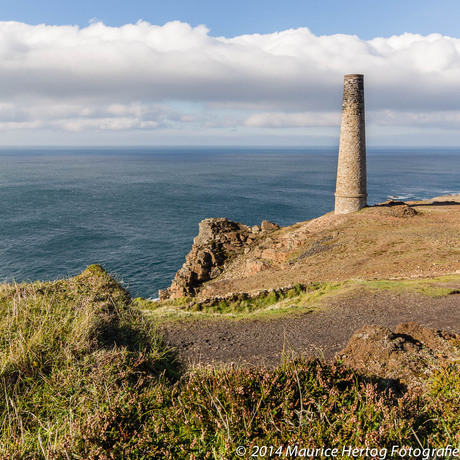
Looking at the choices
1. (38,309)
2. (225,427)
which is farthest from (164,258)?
(225,427)

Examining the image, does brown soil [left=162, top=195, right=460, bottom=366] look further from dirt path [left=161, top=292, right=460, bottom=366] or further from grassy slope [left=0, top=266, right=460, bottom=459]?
grassy slope [left=0, top=266, right=460, bottom=459]

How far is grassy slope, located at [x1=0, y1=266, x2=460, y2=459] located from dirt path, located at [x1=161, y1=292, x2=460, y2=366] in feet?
13.7

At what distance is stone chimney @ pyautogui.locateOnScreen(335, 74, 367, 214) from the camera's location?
3088 centimetres

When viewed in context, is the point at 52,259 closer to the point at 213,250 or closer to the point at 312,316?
the point at 213,250

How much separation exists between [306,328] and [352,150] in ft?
78.2

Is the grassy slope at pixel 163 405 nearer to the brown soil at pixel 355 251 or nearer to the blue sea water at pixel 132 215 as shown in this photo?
the blue sea water at pixel 132 215

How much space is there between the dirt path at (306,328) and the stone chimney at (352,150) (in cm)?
1874

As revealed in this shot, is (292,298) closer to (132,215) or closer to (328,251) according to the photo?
(328,251)

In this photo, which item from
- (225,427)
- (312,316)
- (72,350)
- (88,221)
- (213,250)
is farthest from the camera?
(88,221)

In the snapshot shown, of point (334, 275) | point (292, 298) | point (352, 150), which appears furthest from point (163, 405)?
point (352, 150)

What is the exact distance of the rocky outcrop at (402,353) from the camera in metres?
6.36

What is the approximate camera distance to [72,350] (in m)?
5.53

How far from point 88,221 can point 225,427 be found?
2615 inches

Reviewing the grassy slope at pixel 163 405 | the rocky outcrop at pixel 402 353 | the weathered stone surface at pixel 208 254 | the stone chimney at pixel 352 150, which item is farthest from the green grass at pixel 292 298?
the stone chimney at pixel 352 150
